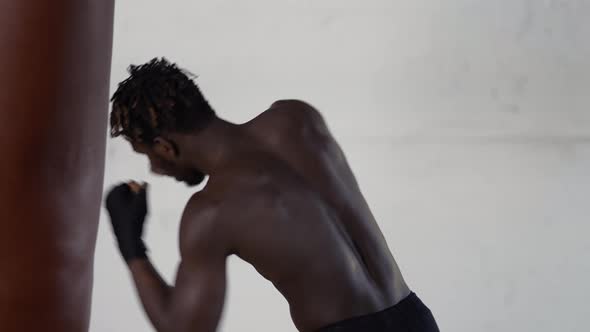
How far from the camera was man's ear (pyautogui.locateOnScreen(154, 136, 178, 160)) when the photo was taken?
114 centimetres

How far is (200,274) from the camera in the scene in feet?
3.43

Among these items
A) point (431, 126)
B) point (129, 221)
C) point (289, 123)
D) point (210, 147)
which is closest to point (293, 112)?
point (289, 123)

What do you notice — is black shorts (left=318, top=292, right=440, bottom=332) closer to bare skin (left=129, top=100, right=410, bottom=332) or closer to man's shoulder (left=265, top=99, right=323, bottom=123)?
bare skin (left=129, top=100, right=410, bottom=332)

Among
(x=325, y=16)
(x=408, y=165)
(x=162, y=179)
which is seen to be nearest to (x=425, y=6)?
(x=325, y=16)

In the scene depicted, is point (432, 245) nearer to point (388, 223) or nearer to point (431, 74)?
point (388, 223)

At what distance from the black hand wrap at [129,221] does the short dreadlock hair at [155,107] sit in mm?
84

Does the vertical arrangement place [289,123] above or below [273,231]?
above

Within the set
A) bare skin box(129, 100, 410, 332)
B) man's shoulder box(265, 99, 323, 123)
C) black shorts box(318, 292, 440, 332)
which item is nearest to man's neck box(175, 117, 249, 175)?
bare skin box(129, 100, 410, 332)

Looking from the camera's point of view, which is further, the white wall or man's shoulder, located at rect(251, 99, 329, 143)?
the white wall

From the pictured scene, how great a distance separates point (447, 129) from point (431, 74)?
15cm

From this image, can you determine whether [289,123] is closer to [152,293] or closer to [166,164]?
[166,164]

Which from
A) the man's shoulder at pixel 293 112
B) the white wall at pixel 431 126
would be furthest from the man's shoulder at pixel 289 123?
the white wall at pixel 431 126

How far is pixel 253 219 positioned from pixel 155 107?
22 cm

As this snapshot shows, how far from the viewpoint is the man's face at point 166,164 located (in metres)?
1.14
